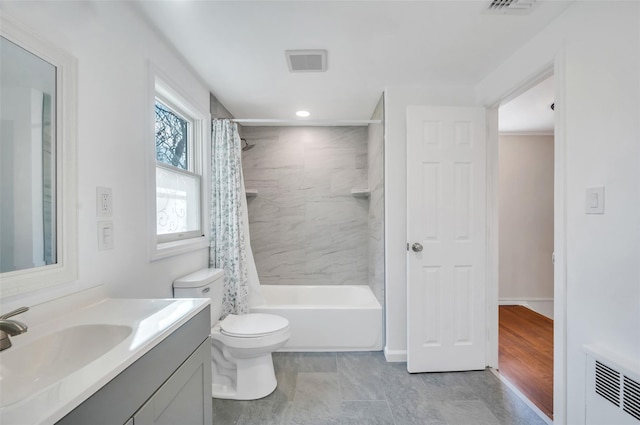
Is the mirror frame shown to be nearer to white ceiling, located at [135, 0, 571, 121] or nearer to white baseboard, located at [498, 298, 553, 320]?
white ceiling, located at [135, 0, 571, 121]

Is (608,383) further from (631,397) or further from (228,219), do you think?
(228,219)

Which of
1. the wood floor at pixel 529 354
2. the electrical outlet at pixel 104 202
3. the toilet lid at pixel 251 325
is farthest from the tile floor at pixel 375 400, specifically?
the electrical outlet at pixel 104 202

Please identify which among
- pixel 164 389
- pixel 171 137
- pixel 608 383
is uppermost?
pixel 171 137

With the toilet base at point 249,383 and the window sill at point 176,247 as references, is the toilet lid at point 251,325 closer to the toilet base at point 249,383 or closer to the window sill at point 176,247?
the toilet base at point 249,383

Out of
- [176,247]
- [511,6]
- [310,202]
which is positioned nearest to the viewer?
[511,6]

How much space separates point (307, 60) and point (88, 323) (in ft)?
5.86

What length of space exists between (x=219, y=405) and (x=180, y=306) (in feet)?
3.72

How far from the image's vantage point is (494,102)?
218 cm

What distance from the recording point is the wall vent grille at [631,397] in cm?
110

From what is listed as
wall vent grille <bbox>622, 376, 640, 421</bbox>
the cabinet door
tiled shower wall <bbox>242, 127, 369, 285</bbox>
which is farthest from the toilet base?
wall vent grille <bbox>622, 376, 640, 421</bbox>

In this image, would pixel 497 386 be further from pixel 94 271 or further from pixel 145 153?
pixel 145 153

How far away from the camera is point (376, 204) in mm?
2834

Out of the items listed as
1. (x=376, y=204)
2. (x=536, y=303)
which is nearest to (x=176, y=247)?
(x=376, y=204)

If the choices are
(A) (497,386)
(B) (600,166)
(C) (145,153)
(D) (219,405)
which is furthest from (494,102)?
(D) (219,405)
